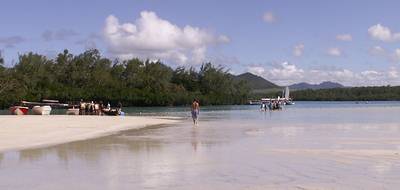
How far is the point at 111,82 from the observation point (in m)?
145

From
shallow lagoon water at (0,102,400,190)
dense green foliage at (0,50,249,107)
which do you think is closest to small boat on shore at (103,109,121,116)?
shallow lagoon water at (0,102,400,190)

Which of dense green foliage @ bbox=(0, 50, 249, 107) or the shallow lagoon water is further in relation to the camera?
dense green foliage @ bbox=(0, 50, 249, 107)

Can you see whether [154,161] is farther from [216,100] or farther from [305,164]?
[216,100]

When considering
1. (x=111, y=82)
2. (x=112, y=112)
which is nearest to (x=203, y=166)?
(x=112, y=112)

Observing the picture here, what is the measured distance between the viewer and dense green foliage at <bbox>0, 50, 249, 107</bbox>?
401ft

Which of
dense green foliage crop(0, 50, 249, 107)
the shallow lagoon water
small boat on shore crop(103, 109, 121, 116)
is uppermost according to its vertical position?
dense green foliage crop(0, 50, 249, 107)

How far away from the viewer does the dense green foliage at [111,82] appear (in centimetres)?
12238

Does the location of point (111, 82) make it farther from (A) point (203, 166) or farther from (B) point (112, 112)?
(A) point (203, 166)

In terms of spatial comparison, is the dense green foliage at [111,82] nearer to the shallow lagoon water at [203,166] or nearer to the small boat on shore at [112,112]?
the small boat on shore at [112,112]

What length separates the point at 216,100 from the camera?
160625 millimetres

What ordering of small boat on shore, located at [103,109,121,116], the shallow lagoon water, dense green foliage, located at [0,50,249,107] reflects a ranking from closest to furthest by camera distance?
1. the shallow lagoon water
2. small boat on shore, located at [103,109,121,116]
3. dense green foliage, located at [0,50,249,107]

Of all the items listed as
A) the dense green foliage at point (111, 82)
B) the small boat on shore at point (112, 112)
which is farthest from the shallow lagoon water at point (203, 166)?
the dense green foliage at point (111, 82)

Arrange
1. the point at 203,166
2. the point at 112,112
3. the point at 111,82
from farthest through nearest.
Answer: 1. the point at 111,82
2. the point at 112,112
3. the point at 203,166

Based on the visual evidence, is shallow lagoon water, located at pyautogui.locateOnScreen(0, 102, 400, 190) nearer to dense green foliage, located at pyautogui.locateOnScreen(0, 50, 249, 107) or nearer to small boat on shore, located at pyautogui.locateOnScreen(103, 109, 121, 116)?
small boat on shore, located at pyautogui.locateOnScreen(103, 109, 121, 116)
